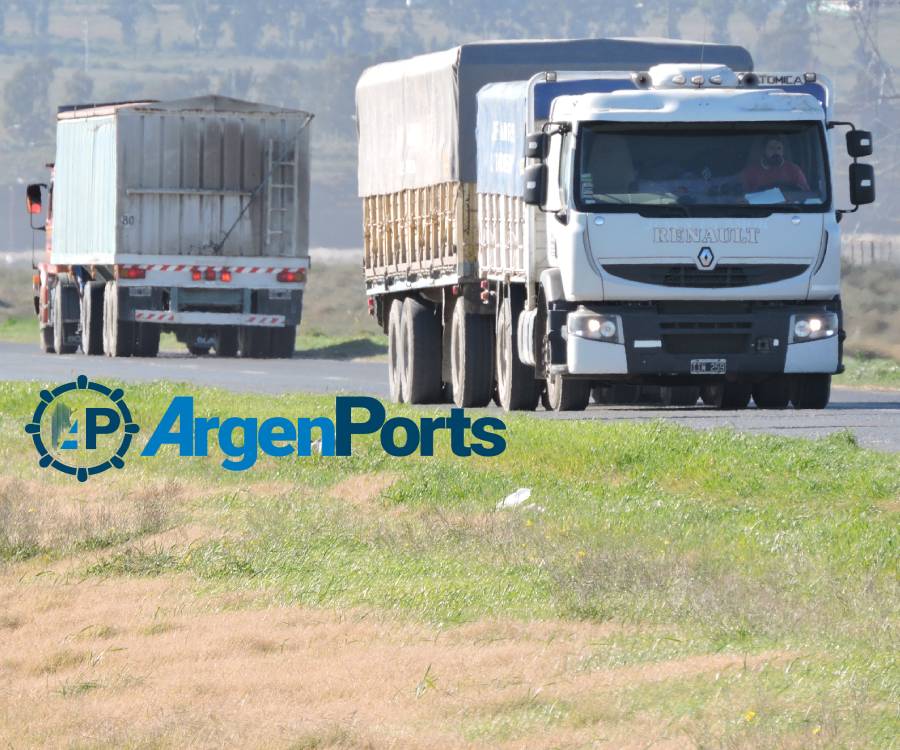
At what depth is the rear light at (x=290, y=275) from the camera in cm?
3853

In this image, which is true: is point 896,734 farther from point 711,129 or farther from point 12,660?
point 711,129

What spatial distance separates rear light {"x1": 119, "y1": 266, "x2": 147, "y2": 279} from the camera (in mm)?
38188

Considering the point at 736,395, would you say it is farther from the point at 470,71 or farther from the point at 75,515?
the point at 75,515

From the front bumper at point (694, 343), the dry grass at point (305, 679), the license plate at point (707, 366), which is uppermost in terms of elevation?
the front bumper at point (694, 343)

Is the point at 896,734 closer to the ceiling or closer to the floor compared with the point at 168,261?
closer to the floor

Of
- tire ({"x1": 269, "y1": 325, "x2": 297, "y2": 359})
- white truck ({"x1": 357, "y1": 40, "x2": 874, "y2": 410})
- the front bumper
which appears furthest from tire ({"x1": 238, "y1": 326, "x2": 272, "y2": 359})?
the front bumper

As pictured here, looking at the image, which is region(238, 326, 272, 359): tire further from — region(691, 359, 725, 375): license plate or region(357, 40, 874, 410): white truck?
region(691, 359, 725, 375): license plate

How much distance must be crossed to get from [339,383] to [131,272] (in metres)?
9.04

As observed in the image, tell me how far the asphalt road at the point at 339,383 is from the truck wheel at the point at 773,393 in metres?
0.29

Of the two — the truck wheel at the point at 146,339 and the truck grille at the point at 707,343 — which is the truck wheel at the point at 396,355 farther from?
the truck wheel at the point at 146,339

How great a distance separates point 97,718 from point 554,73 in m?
12.4

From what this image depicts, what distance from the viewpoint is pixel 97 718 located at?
9391 mm

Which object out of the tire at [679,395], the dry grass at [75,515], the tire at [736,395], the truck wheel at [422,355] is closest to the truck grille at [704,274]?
the tire at [736,395]

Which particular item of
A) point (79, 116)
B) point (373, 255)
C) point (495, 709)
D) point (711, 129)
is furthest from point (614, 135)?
point (79, 116)
